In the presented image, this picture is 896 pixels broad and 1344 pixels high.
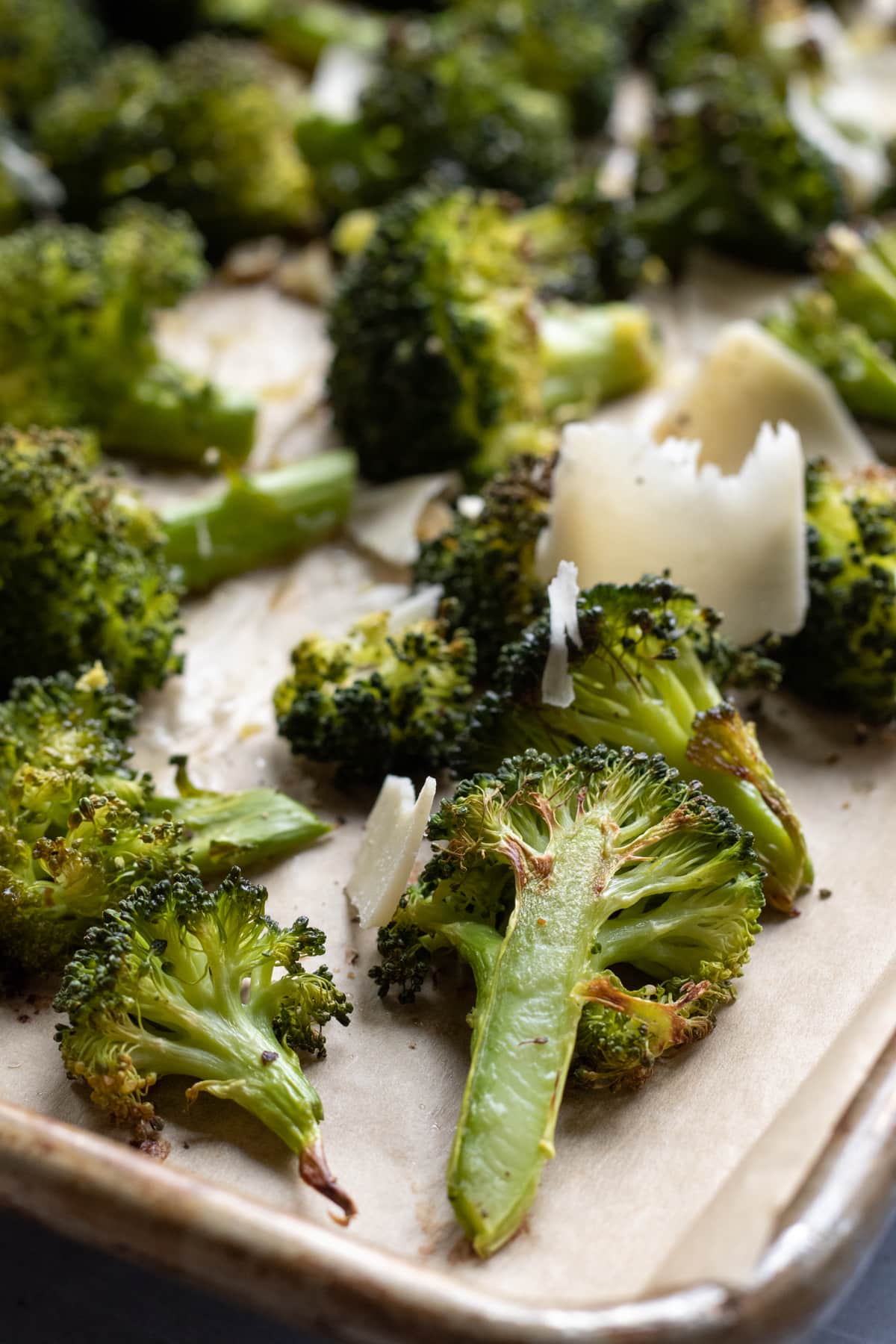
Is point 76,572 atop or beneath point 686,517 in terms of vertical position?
beneath

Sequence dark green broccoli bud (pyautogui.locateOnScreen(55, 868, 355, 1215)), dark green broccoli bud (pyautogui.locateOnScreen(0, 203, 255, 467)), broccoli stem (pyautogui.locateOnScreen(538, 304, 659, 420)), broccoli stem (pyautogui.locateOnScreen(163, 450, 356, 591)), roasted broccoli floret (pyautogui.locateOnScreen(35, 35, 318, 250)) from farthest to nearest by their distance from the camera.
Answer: roasted broccoli floret (pyautogui.locateOnScreen(35, 35, 318, 250)) → broccoli stem (pyautogui.locateOnScreen(538, 304, 659, 420)) → dark green broccoli bud (pyautogui.locateOnScreen(0, 203, 255, 467)) → broccoli stem (pyautogui.locateOnScreen(163, 450, 356, 591)) → dark green broccoli bud (pyautogui.locateOnScreen(55, 868, 355, 1215))

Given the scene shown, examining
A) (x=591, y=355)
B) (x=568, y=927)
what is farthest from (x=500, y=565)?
(x=591, y=355)

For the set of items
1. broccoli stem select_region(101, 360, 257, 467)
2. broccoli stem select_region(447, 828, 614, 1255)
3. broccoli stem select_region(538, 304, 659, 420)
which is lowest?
broccoli stem select_region(101, 360, 257, 467)

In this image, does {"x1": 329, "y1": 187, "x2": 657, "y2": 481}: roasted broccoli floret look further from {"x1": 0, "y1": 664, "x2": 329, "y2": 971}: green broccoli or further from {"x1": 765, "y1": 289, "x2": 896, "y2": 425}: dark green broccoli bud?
{"x1": 0, "y1": 664, "x2": 329, "y2": 971}: green broccoli

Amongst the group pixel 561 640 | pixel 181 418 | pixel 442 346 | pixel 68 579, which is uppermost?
pixel 561 640

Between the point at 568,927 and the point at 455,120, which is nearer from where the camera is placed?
the point at 568,927

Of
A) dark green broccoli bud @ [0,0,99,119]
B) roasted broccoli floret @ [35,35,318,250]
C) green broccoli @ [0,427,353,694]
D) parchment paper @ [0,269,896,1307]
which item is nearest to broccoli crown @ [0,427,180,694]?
green broccoli @ [0,427,353,694]

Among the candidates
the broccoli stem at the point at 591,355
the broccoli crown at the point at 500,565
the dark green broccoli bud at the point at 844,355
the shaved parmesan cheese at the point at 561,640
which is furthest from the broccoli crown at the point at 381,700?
the dark green broccoli bud at the point at 844,355

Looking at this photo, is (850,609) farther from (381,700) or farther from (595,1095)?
(595,1095)
